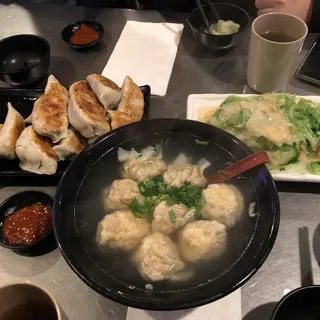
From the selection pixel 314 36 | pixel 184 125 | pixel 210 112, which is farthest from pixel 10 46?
pixel 314 36

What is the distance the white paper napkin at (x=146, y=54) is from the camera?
219 cm

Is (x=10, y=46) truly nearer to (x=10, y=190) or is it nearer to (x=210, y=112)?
(x=10, y=190)

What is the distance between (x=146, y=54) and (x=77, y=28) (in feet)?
1.66

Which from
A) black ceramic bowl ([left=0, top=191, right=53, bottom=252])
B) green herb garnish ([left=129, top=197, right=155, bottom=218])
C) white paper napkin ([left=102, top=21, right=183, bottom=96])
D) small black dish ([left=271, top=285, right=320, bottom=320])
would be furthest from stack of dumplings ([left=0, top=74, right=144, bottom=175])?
small black dish ([left=271, top=285, right=320, bottom=320])

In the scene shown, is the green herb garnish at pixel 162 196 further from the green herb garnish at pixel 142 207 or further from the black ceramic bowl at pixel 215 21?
the black ceramic bowl at pixel 215 21

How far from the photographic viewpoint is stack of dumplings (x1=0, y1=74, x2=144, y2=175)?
167 centimetres

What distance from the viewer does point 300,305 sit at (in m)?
1.22

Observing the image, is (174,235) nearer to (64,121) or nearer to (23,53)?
(64,121)

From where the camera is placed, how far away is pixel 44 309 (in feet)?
3.77

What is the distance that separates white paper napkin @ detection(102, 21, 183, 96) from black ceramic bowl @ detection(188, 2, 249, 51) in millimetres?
165

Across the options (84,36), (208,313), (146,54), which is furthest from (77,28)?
(208,313)

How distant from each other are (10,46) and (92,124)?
3.30 feet

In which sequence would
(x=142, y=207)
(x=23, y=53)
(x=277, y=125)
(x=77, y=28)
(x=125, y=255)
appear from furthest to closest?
(x=77, y=28) < (x=23, y=53) < (x=277, y=125) < (x=142, y=207) < (x=125, y=255)

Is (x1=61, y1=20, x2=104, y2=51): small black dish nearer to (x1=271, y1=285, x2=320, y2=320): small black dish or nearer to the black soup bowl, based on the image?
the black soup bowl
